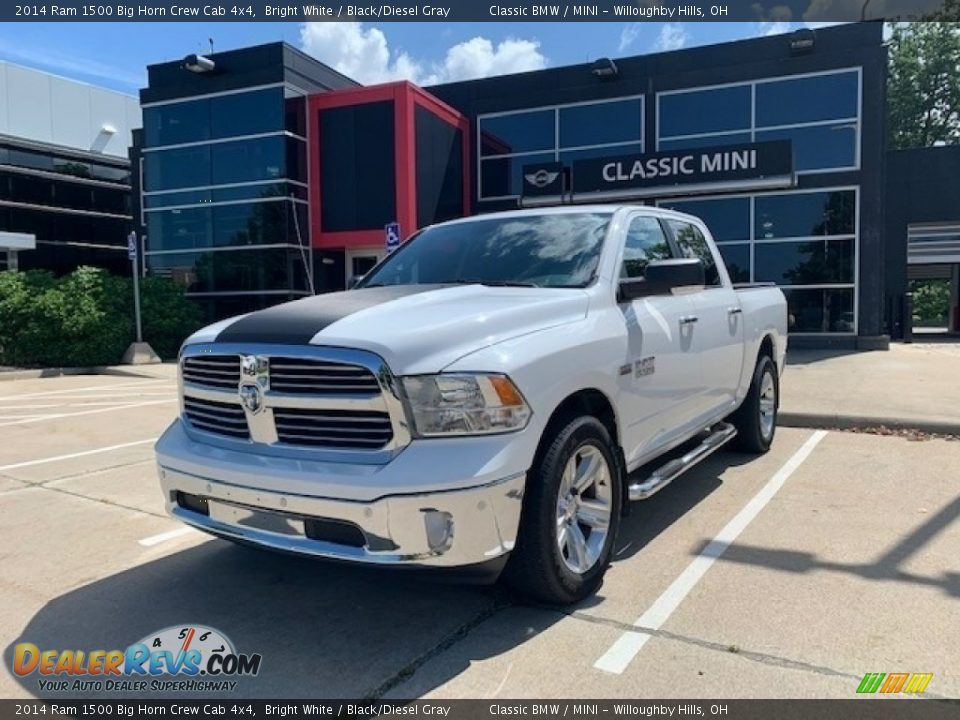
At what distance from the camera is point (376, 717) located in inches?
103

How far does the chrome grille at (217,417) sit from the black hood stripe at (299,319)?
0.33 metres

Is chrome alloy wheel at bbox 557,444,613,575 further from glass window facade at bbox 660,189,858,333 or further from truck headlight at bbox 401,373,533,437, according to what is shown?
glass window facade at bbox 660,189,858,333

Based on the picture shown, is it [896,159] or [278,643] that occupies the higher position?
[896,159]

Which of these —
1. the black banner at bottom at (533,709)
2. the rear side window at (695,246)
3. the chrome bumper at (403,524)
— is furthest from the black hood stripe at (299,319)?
the rear side window at (695,246)

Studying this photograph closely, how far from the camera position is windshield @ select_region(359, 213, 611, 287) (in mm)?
4141

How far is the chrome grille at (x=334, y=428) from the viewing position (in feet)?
9.90

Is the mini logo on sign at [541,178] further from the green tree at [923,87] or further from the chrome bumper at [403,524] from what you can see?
the green tree at [923,87]

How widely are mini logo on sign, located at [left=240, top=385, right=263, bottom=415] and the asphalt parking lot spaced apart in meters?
0.98

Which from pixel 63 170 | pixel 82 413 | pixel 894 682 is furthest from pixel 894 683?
pixel 63 170

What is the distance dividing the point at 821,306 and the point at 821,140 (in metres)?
3.89

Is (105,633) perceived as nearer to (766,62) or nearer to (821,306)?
(821,306)

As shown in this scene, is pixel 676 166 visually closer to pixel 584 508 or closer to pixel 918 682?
pixel 584 508

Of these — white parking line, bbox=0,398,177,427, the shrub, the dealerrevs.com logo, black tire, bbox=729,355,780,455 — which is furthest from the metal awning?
the dealerrevs.com logo

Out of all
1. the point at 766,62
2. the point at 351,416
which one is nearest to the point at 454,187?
the point at 766,62
